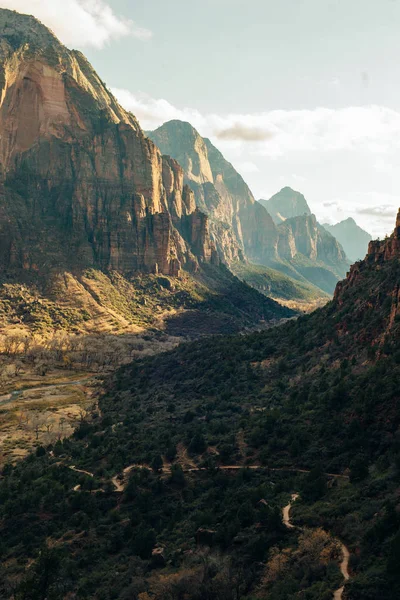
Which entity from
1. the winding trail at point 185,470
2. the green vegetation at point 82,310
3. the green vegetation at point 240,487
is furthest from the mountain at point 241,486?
the green vegetation at point 82,310

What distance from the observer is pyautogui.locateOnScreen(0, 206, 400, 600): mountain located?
2941 cm

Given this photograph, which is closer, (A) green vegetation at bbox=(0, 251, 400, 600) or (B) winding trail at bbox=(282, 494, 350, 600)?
(B) winding trail at bbox=(282, 494, 350, 600)

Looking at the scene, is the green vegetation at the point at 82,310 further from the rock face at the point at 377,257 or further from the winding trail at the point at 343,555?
the winding trail at the point at 343,555

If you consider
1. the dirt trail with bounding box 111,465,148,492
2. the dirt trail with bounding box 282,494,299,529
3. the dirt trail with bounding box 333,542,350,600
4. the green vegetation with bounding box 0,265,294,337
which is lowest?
the dirt trail with bounding box 111,465,148,492

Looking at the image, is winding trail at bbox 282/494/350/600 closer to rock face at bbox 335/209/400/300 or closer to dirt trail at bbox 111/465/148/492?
dirt trail at bbox 111/465/148/492

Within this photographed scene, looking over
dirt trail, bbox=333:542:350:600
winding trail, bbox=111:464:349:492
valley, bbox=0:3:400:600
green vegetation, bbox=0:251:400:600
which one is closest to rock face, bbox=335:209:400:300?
valley, bbox=0:3:400:600

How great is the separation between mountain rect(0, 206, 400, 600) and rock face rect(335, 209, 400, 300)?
67cm

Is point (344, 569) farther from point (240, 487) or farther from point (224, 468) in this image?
point (224, 468)

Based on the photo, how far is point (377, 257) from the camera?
88.7 m

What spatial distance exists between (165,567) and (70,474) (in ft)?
79.0

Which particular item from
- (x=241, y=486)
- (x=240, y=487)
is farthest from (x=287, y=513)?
(x=241, y=486)

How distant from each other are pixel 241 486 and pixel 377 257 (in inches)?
2282

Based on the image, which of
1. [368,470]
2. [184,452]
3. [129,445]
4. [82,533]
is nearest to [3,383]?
[129,445]

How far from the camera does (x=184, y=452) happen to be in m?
57.6
